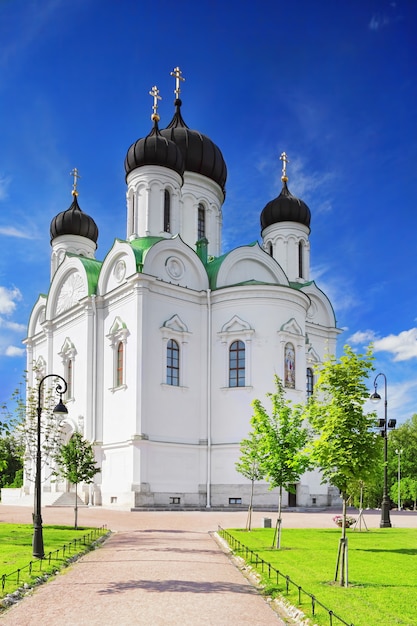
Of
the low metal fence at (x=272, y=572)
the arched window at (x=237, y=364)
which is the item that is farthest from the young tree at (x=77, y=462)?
the arched window at (x=237, y=364)

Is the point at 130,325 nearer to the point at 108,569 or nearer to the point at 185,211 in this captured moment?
the point at 185,211

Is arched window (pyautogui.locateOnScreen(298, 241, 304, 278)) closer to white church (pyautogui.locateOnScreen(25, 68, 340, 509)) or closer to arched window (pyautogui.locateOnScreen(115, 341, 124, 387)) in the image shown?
white church (pyautogui.locateOnScreen(25, 68, 340, 509))

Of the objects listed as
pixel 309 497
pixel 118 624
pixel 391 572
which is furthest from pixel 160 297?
pixel 118 624

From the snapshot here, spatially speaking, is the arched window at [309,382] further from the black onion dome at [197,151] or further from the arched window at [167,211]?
the black onion dome at [197,151]

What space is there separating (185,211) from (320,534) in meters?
28.4

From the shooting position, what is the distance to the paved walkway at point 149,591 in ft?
32.6

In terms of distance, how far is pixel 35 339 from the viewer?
5094cm

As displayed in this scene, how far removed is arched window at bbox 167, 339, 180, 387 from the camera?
37625mm

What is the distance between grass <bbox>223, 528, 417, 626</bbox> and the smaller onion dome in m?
28.9

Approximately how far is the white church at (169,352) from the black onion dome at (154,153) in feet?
0.21

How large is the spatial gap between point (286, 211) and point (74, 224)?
15.4 metres

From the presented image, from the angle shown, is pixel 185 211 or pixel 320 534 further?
pixel 185 211

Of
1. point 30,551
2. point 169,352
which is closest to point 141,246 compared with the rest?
point 169,352

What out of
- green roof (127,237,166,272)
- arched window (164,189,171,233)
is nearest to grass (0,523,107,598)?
green roof (127,237,166,272)
